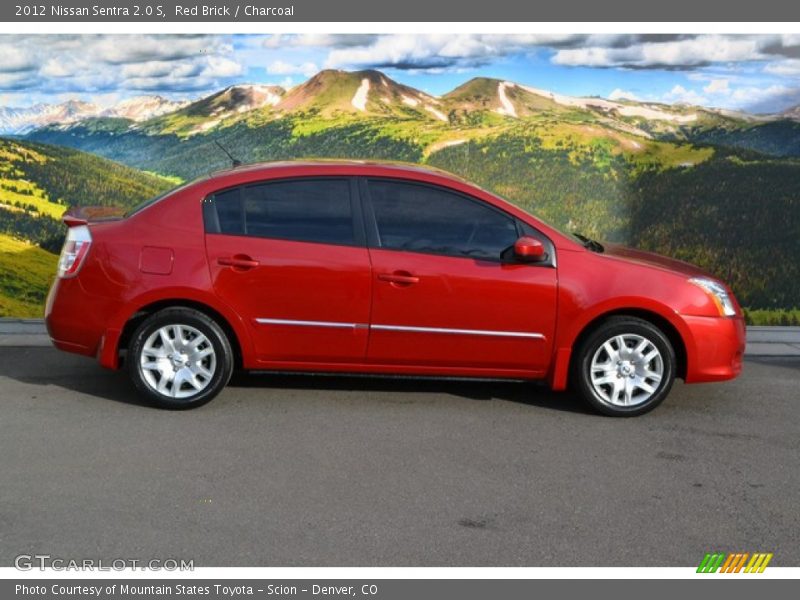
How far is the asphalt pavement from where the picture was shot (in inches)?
168

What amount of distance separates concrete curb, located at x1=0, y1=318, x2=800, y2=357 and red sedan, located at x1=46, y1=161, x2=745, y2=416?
76.8 inches

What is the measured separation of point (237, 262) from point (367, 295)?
0.81 meters

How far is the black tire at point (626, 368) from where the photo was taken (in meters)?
6.10

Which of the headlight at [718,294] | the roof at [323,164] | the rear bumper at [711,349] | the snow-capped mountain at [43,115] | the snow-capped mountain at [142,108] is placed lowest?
the rear bumper at [711,349]

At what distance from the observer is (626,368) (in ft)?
20.1

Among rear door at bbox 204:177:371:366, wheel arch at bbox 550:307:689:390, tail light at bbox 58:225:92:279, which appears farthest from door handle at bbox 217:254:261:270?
wheel arch at bbox 550:307:689:390

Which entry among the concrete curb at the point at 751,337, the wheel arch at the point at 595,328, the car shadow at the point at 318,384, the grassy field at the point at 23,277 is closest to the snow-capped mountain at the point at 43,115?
the grassy field at the point at 23,277

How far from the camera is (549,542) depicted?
14.2 ft

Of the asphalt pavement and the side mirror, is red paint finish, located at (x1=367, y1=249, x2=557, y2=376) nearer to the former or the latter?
the side mirror

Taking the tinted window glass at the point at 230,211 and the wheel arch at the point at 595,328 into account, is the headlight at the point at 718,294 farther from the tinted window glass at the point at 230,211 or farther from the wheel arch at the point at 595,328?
the tinted window glass at the point at 230,211

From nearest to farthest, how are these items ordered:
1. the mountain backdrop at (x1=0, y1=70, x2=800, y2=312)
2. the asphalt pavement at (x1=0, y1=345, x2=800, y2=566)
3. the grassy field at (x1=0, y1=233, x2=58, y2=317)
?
the asphalt pavement at (x1=0, y1=345, x2=800, y2=566)
the grassy field at (x1=0, y1=233, x2=58, y2=317)
the mountain backdrop at (x1=0, y1=70, x2=800, y2=312)

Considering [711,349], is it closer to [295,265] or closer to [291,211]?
[295,265]

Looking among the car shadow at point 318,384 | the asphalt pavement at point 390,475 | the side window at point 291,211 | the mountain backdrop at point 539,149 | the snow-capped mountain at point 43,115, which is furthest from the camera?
the mountain backdrop at point 539,149

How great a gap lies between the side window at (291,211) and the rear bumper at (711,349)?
2196mm
